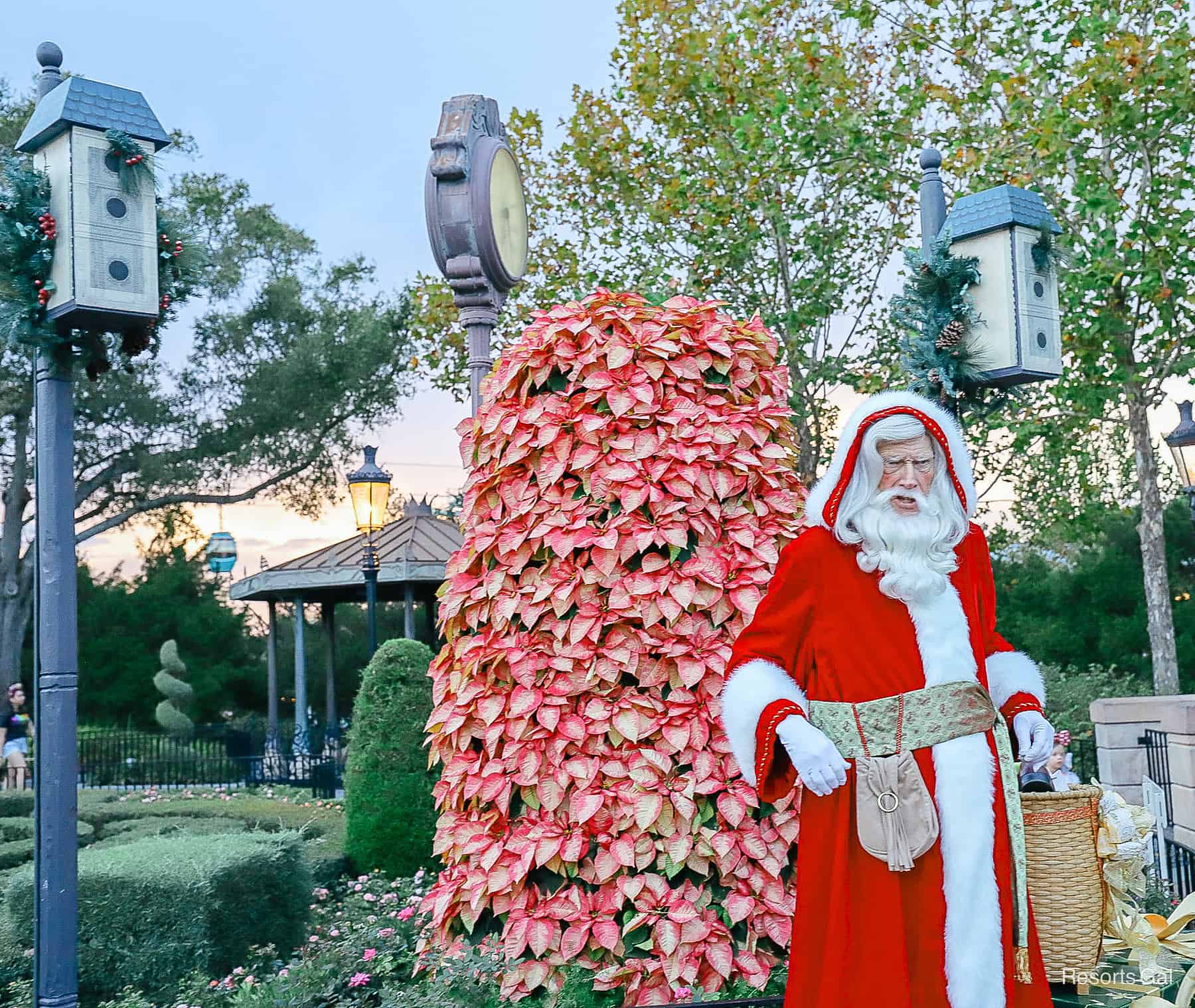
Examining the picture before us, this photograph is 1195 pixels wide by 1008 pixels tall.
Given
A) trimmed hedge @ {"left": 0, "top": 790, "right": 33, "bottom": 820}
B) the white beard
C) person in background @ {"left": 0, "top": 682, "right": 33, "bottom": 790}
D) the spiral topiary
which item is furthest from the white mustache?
the spiral topiary

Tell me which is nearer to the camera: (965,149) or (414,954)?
(414,954)

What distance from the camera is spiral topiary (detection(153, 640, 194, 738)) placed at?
86.3ft

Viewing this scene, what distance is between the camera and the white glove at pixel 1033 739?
10.3 feet

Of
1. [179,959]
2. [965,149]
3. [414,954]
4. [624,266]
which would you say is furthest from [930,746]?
[624,266]

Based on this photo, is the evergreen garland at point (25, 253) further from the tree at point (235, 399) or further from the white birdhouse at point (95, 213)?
the tree at point (235, 399)

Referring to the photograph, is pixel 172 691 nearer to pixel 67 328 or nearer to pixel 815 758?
pixel 67 328

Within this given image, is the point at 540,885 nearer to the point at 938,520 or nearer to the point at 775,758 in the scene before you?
the point at 775,758

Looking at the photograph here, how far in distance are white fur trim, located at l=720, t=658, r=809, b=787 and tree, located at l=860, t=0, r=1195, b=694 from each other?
10443mm

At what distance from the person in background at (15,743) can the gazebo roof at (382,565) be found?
4.19m

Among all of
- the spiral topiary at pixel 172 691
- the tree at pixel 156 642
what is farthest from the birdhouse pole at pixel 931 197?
the tree at pixel 156 642

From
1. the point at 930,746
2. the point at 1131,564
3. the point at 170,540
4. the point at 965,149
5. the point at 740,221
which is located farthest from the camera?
the point at 170,540

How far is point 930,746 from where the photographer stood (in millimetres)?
2971

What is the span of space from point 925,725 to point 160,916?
3.45 m

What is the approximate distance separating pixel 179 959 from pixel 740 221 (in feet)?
38.7
